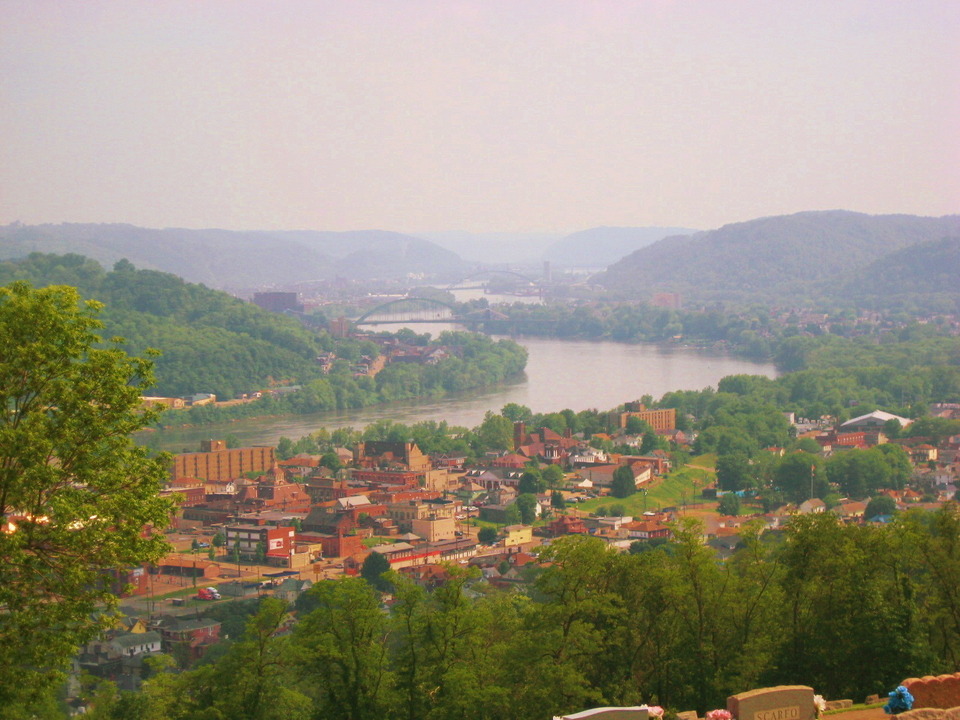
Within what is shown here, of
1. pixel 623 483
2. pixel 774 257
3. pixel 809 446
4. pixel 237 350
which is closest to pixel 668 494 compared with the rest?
pixel 623 483

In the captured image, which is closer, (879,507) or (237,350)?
(879,507)

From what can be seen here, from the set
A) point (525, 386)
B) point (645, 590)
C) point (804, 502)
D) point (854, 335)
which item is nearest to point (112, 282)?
point (525, 386)

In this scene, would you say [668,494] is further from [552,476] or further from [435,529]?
[435,529]

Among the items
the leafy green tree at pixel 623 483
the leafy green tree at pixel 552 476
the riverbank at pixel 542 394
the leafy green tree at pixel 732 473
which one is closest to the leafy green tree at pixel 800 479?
the leafy green tree at pixel 732 473

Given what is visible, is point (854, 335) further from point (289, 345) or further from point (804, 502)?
point (804, 502)

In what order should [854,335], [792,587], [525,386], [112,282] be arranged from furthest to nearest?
[854,335]
[112,282]
[525,386]
[792,587]
